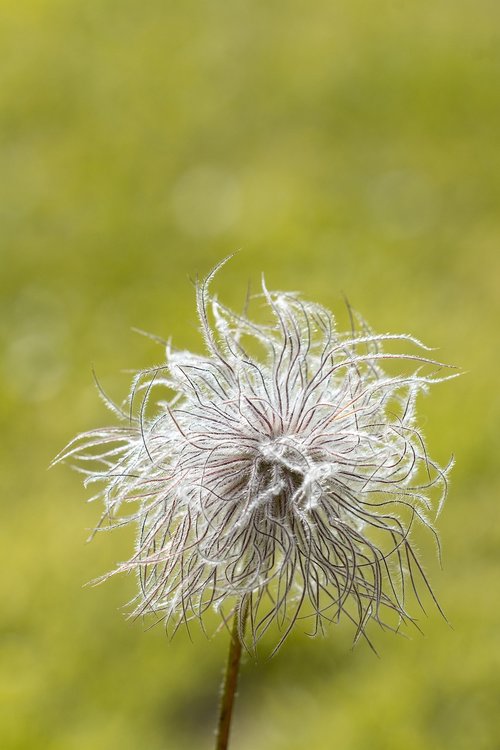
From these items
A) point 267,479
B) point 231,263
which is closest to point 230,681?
point 267,479

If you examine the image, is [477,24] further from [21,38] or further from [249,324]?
[249,324]

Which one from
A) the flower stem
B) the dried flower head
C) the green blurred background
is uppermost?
the green blurred background

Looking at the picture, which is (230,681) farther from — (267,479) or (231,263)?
(231,263)

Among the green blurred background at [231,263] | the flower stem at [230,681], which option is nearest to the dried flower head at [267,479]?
the flower stem at [230,681]

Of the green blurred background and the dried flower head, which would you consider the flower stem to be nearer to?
the dried flower head

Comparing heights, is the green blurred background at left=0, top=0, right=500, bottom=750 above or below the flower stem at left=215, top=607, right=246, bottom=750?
above

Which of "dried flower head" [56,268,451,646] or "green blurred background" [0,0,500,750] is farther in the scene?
"green blurred background" [0,0,500,750]

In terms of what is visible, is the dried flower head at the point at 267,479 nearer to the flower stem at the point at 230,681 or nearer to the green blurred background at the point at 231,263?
the flower stem at the point at 230,681

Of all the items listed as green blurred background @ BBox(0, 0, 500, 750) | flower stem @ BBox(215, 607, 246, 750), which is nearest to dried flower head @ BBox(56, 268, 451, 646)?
flower stem @ BBox(215, 607, 246, 750)
